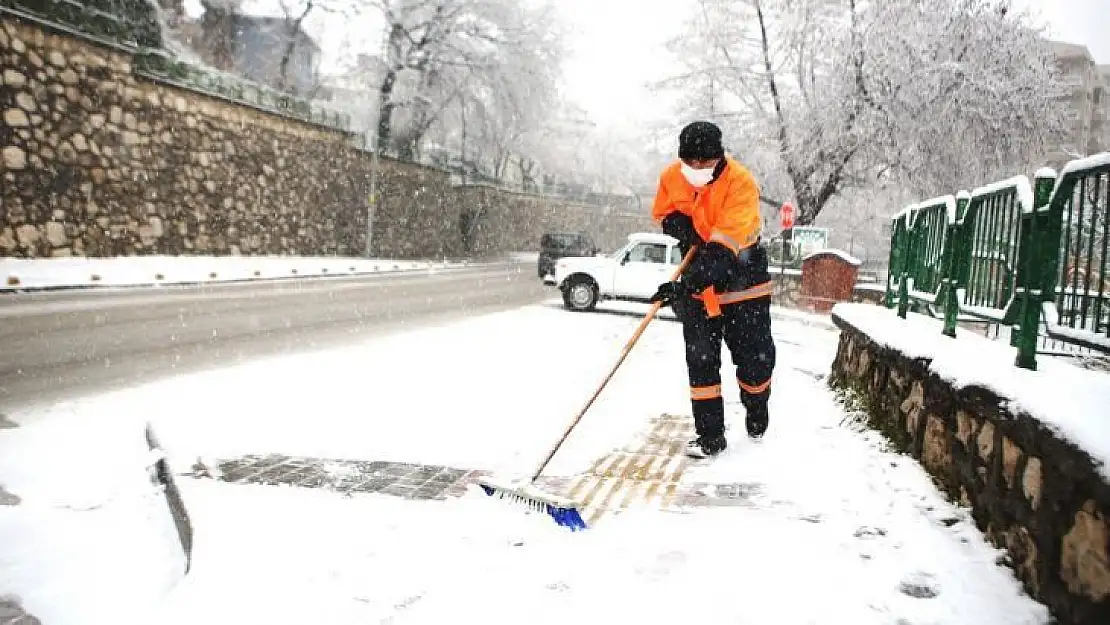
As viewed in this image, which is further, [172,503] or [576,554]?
[172,503]

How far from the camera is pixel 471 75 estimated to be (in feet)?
105

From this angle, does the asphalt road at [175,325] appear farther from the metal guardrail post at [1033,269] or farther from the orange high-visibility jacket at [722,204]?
the metal guardrail post at [1033,269]

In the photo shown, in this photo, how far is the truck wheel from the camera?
47.5 feet

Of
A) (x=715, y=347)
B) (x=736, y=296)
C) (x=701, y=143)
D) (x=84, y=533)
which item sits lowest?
(x=84, y=533)

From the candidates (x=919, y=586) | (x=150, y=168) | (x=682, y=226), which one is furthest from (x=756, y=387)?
(x=150, y=168)

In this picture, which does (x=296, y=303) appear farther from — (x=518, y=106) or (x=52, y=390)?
(x=518, y=106)

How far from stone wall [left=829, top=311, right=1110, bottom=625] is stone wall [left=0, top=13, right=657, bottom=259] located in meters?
16.6

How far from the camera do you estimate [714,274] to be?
13.0ft

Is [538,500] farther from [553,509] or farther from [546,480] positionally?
[546,480]

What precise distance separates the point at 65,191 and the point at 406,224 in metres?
18.3

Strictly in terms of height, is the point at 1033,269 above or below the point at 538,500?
above

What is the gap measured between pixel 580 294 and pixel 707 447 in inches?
410

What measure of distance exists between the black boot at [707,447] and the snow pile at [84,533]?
257cm

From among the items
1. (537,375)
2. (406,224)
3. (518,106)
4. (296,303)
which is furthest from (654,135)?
(537,375)
